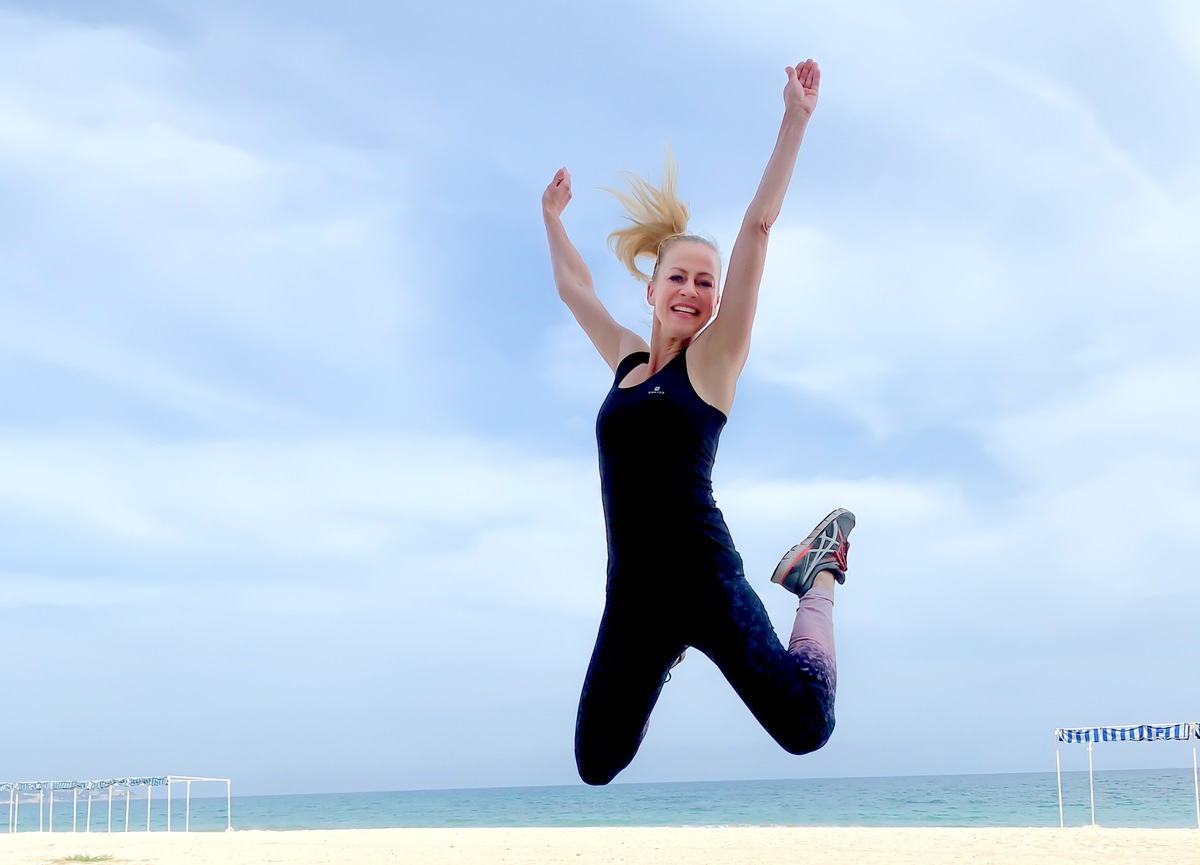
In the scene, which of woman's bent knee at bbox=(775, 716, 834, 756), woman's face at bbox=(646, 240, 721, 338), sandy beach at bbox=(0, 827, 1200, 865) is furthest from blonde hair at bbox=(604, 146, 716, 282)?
sandy beach at bbox=(0, 827, 1200, 865)

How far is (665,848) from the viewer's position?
2075cm

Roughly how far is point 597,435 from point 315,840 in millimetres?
23696

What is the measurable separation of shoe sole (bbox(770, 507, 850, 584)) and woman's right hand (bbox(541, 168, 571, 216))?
1.70 m

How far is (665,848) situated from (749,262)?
19.2 meters

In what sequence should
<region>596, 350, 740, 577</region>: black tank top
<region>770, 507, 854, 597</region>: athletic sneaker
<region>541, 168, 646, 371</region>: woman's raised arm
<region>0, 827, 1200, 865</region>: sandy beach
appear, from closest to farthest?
<region>596, 350, 740, 577</region>: black tank top < <region>770, 507, 854, 597</region>: athletic sneaker < <region>541, 168, 646, 371</region>: woman's raised arm < <region>0, 827, 1200, 865</region>: sandy beach

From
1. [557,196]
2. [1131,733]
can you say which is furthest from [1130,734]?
[557,196]

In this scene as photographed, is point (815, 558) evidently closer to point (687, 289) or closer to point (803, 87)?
point (687, 289)

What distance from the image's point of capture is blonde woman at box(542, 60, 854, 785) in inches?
125

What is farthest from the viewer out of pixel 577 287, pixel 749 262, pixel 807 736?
pixel 577 287

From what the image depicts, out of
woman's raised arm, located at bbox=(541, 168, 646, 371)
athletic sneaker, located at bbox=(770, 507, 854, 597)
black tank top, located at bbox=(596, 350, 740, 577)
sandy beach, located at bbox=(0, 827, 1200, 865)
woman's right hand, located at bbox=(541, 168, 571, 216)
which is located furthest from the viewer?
sandy beach, located at bbox=(0, 827, 1200, 865)

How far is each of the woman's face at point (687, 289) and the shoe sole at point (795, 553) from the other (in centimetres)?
72

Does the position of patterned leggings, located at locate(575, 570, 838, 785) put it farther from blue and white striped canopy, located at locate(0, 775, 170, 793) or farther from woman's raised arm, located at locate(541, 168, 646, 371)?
blue and white striped canopy, located at locate(0, 775, 170, 793)

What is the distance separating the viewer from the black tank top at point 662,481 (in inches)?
128

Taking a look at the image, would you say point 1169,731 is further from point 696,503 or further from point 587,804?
point 587,804
